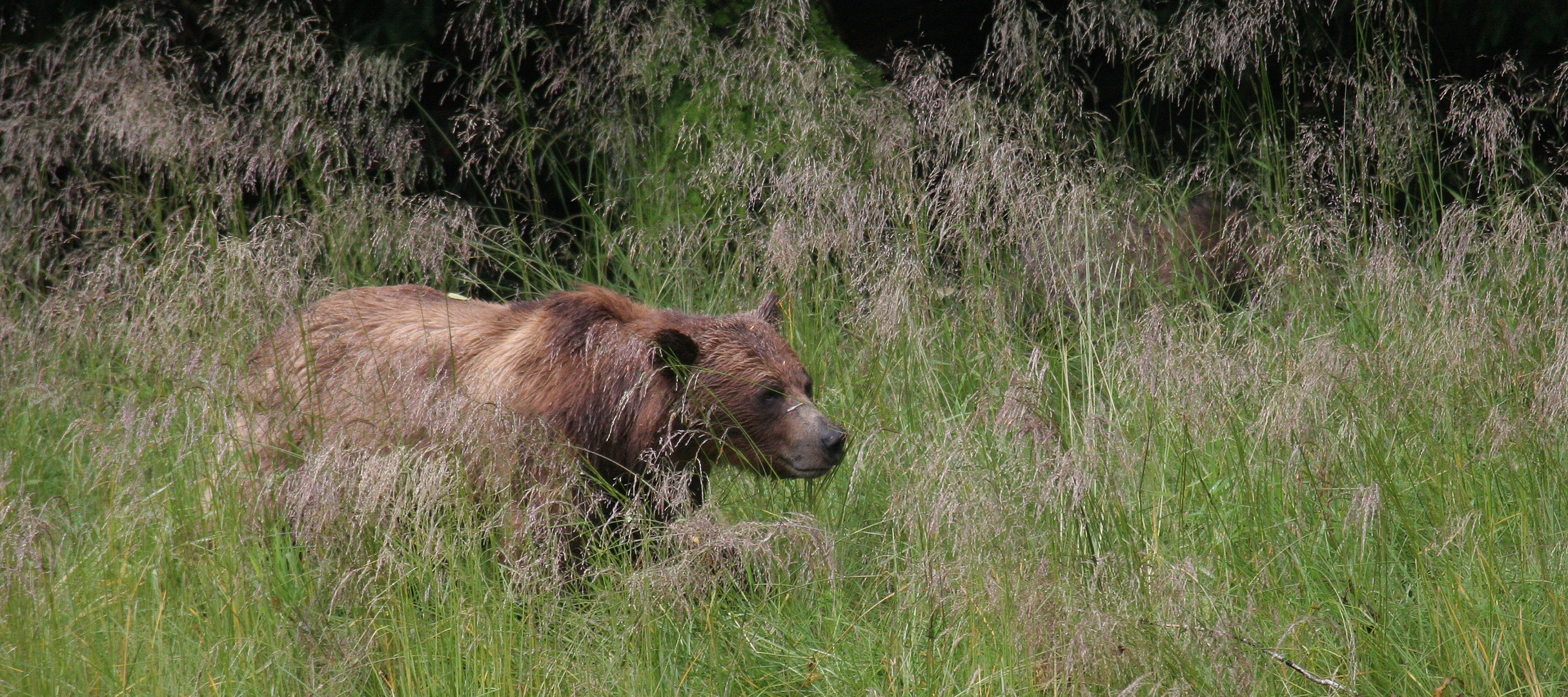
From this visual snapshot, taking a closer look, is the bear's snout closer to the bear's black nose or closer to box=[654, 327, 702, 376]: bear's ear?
Answer: the bear's black nose

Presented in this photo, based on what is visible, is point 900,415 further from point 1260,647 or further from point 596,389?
point 1260,647

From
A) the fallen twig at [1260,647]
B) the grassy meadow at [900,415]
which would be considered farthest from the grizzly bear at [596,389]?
→ the fallen twig at [1260,647]

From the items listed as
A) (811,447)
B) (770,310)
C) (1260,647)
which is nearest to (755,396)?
(811,447)

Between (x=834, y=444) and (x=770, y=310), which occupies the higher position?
(x=770, y=310)

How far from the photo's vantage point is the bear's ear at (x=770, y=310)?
14.2ft

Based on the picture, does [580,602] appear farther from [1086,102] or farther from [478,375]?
[1086,102]

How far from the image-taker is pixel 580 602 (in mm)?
3297

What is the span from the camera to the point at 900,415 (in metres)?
4.19

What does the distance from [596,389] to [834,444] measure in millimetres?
786

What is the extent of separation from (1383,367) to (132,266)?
12.4 ft

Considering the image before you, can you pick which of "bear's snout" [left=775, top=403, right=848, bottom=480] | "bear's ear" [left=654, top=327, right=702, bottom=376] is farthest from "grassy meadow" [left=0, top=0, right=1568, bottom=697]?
"bear's ear" [left=654, top=327, right=702, bottom=376]

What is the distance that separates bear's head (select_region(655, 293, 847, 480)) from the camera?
3775 mm

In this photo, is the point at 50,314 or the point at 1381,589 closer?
the point at 1381,589

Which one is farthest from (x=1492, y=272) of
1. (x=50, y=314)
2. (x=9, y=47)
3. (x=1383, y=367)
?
(x=9, y=47)
